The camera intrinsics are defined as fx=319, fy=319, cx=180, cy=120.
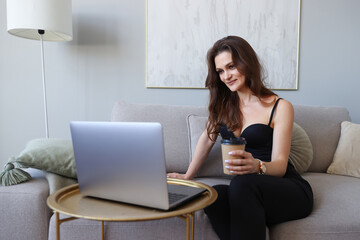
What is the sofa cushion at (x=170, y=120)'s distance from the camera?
6.34 feet

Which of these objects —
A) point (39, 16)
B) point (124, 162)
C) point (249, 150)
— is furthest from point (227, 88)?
point (39, 16)

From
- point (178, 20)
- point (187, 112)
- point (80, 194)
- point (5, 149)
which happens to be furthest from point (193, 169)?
point (5, 149)

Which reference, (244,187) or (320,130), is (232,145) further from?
(320,130)

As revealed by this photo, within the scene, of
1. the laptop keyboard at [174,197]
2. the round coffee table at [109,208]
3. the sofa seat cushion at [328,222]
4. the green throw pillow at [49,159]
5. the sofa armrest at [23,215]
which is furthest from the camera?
the green throw pillow at [49,159]

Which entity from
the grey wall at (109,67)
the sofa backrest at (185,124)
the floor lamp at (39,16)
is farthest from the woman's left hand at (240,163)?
the floor lamp at (39,16)

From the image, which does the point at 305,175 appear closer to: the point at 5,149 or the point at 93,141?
the point at 93,141

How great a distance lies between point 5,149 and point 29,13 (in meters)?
1.16

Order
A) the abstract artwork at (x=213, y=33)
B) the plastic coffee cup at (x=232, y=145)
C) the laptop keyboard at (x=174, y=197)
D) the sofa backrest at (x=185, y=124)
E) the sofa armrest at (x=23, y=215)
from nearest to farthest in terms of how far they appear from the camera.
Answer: the laptop keyboard at (x=174, y=197) < the plastic coffee cup at (x=232, y=145) < the sofa armrest at (x=23, y=215) < the sofa backrest at (x=185, y=124) < the abstract artwork at (x=213, y=33)

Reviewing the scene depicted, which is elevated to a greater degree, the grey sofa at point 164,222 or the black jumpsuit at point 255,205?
the black jumpsuit at point 255,205

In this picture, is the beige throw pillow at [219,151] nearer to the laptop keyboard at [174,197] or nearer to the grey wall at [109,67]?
the grey wall at [109,67]

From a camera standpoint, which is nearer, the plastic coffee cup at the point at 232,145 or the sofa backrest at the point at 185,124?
the plastic coffee cup at the point at 232,145

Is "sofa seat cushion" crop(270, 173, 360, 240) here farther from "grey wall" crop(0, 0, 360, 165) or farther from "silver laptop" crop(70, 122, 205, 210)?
"grey wall" crop(0, 0, 360, 165)

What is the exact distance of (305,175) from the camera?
6.33 ft

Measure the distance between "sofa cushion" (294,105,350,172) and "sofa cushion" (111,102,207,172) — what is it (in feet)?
2.12
